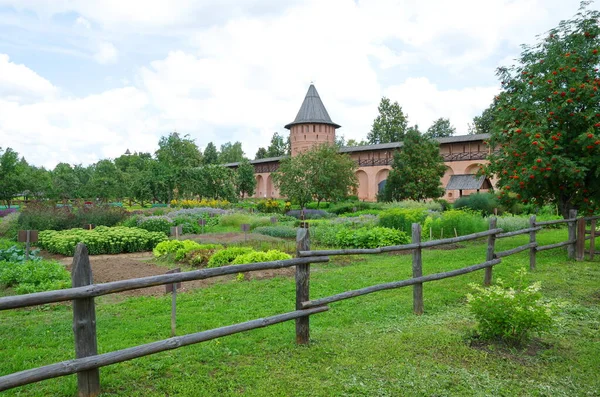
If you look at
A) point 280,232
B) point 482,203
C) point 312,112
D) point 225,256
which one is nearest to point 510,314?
point 225,256

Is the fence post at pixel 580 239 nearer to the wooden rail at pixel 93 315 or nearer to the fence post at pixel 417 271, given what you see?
the fence post at pixel 417 271

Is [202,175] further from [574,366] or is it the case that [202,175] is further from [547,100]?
[574,366]

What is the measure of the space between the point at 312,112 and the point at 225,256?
1496 inches

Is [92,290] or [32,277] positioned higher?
[92,290]

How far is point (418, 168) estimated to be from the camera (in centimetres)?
2906

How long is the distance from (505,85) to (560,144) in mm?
2373

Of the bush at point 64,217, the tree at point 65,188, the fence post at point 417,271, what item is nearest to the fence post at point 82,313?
the fence post at point 417,271

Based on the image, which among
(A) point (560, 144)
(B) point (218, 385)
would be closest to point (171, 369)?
(B) point (218, 385)

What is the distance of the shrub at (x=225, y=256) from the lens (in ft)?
29.2

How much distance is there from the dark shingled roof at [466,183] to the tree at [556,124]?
74.8ft

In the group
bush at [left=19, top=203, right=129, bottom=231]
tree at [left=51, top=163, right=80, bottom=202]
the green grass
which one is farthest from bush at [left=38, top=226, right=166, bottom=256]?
tree at [left=51, top=163, right=80, bottom=202]

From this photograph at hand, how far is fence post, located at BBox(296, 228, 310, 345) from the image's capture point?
445 centimetres

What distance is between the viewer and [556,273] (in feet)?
27.8

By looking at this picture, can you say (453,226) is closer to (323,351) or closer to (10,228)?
(323,351)
